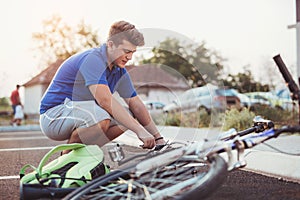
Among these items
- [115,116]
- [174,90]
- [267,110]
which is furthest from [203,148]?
[267,110]

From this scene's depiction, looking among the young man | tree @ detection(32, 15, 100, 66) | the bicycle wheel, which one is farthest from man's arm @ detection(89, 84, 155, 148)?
tree @ detection(32, 15, 100, 66)

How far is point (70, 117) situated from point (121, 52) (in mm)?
633

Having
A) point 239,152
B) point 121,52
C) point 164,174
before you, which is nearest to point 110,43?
point 121,52

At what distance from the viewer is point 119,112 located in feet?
11.0

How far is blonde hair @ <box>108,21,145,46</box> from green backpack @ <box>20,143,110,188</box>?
791 mm

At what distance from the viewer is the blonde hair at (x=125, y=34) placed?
11.4 ft

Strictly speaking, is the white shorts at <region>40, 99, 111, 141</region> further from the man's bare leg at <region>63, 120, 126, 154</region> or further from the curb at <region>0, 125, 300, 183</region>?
the curb at <region>0, 125, 300, 183</region>

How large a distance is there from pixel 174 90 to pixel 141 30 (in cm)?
214

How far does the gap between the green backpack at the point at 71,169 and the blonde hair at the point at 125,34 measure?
0.79 meters

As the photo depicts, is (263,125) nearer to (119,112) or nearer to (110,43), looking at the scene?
(119,112)

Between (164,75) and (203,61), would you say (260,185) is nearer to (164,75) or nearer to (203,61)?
(203,61)

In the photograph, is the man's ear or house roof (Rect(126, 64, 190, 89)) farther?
house roof (Rect(126, 64, 190, 89))

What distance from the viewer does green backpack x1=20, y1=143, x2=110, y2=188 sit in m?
3.08

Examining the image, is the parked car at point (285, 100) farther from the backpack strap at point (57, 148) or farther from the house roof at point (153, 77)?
the backpack strap at point (57, 148)
